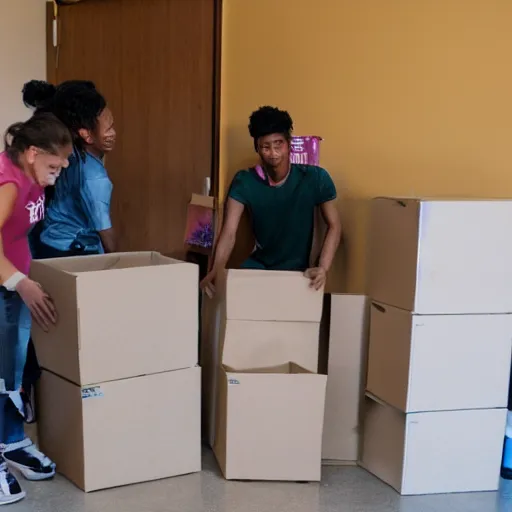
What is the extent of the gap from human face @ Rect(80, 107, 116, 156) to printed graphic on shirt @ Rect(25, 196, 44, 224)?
32cm

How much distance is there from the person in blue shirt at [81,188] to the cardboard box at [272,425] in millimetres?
747

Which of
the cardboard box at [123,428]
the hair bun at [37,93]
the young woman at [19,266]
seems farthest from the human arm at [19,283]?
the hair bun at [37,93]

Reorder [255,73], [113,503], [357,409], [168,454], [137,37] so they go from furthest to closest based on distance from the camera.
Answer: [137,37], [255,73], [357,409], [168,454], [113,503]

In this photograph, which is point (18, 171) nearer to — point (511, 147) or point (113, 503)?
point (113, 503)

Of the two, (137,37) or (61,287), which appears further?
(137,37)

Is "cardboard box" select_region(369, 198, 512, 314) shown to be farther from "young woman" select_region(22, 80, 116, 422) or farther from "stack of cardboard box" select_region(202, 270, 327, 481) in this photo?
"young woman" select_region(22, 80, 116, 422)

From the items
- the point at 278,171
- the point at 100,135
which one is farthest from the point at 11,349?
the point at 278,171

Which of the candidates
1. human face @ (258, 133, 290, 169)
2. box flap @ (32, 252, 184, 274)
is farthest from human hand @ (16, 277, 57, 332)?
human face @ (258, 133, 290, 169)

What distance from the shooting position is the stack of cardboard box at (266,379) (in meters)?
2.09

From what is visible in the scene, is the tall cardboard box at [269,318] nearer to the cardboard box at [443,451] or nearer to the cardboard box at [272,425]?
the cardboard box at [272,425]

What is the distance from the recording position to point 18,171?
77.8 inches

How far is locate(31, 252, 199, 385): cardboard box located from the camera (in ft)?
6.41

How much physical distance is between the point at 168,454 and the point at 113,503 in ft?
0.82

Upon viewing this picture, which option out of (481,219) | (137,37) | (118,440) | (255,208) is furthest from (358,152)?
(118,440)
